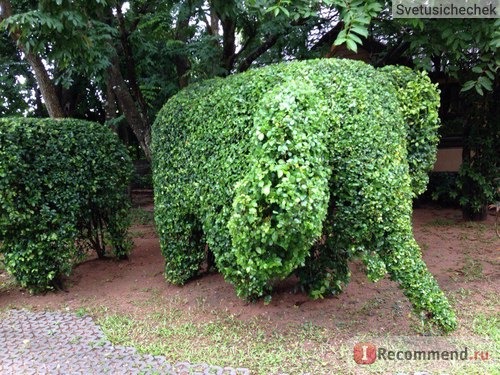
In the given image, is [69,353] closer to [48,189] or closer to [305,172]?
[48,189]

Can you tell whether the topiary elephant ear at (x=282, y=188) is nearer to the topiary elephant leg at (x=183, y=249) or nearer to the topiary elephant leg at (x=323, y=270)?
the topiary elephant leg at (x=323, y=270)

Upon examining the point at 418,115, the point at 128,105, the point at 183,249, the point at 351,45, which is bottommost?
the point at 183,249

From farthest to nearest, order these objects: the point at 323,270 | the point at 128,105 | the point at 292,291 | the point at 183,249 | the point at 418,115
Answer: the point at 128,105 → the point at 183,249 → the point at 292,291 → the point at 323,270 → the point at 418,115

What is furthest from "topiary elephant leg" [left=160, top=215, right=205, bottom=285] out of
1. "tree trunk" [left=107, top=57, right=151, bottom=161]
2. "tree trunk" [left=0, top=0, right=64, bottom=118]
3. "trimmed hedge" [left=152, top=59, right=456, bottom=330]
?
"tree trunk" [left=0, top=0, right=64, bottom=118]

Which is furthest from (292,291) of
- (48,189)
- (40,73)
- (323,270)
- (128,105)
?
(40,73)

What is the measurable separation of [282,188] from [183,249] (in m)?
2.36

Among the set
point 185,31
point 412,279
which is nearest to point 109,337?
point 412,279

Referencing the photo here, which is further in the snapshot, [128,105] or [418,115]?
[128,105]

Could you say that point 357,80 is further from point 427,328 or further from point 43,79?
point 43,79

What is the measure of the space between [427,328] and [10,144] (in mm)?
4810

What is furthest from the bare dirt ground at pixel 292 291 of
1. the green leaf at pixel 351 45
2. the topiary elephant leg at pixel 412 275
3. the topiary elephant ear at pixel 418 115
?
the green leaf at pixel 351 45

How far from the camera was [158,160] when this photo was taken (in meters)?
4.95

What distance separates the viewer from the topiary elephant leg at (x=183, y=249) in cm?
476

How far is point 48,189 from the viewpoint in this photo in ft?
16.4
